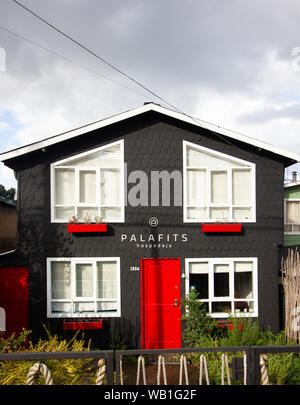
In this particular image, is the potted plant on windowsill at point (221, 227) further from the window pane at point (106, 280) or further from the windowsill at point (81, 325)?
the windowsill at point (81, 325)

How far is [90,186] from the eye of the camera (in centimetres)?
908

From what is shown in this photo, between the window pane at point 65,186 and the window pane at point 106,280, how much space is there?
193 cm

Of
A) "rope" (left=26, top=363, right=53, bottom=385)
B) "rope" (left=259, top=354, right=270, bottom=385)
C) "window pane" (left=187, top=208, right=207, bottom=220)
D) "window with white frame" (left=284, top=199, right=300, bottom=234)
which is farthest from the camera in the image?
"window with white frame" (left=284, top=199, right=300, bottom=234)

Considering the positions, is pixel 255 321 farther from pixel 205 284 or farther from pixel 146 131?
pixel 146 131

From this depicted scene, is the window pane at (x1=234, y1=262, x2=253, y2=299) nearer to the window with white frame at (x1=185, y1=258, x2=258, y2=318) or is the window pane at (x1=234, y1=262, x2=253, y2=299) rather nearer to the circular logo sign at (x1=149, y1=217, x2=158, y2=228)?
the window with white frame at (x1=185, y1=258, x2=258, y2=318)

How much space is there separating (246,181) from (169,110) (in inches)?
114

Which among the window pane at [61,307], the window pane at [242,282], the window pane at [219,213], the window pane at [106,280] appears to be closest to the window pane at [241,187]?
the window pane at [219,213]

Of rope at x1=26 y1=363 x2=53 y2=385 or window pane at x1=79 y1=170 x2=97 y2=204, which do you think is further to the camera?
window pane at x1=79 y1=170 x2=97 y2=204

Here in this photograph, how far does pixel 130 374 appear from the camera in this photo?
752 centimetres

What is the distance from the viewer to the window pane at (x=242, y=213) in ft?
30.1

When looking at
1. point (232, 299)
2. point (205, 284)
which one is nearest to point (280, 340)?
point (232, 299)

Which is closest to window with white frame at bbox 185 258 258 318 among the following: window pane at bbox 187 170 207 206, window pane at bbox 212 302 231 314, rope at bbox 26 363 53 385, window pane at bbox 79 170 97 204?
window pane at bbox 212 302 231 314

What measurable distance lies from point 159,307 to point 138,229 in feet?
7.02

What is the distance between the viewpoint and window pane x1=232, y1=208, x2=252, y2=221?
9164 mm
